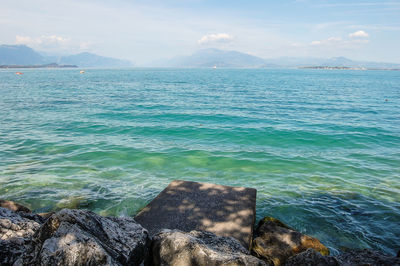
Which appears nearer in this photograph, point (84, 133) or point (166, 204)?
point (166, 204)

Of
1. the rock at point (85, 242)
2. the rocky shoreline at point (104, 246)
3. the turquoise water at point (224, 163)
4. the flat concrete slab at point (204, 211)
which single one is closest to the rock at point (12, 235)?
the rocky shoreline at point (104, 246)

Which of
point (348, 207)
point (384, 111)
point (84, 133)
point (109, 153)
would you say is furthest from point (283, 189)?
point (384, 111)

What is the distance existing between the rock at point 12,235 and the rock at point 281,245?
464cm

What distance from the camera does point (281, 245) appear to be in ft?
19.1

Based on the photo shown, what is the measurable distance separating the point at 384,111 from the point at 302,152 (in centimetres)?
2232

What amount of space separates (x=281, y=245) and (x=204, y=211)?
83.7 inches

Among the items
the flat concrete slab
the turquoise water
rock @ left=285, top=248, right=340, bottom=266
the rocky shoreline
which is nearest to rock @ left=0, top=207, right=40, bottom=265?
the rocky shoreline

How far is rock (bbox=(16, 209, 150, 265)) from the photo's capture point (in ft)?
8.82

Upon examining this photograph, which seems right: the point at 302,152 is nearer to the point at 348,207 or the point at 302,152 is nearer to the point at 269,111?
the point at 348,207

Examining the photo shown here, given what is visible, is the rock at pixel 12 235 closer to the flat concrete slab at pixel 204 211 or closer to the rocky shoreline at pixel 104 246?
the rocky shoreline at pixel 104 246

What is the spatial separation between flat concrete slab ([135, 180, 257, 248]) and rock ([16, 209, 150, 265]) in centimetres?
245

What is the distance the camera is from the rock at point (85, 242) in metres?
2.69

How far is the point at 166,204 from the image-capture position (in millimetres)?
7270

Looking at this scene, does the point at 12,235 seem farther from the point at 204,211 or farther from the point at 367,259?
the point at 367,259
